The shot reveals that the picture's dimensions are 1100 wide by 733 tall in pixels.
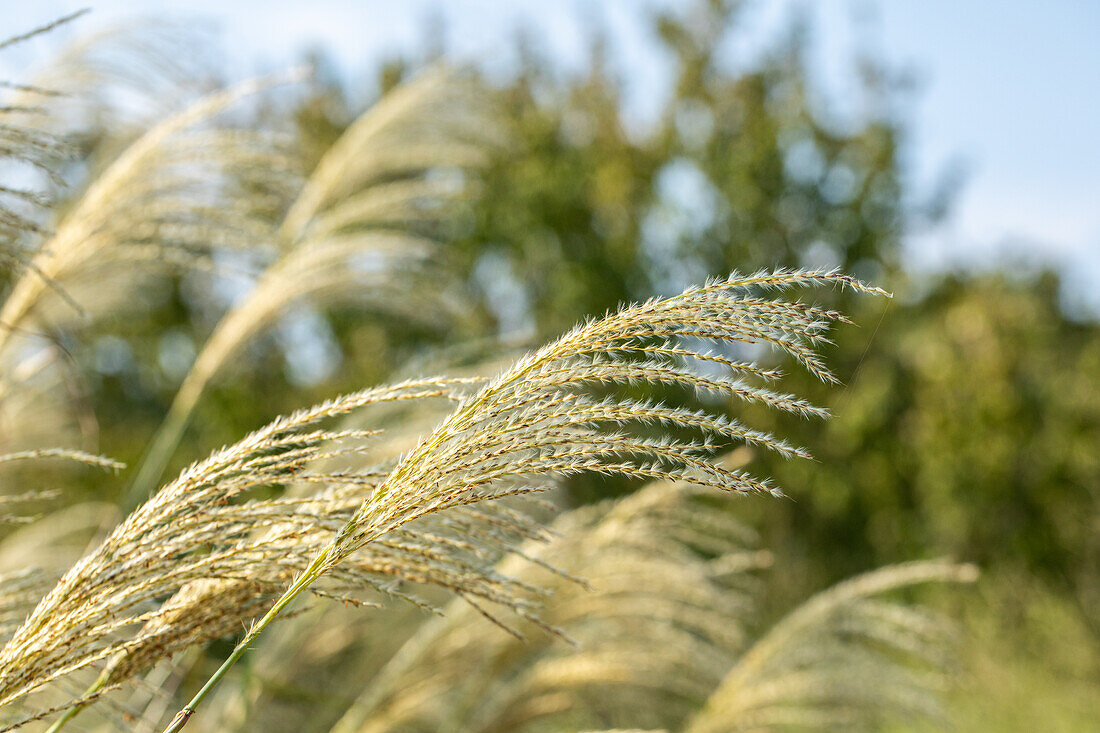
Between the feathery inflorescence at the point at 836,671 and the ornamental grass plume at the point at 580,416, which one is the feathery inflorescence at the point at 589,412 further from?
the feathery inflorescence at the point at 836,671

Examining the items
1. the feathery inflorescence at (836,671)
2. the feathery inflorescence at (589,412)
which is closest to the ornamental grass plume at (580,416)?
the feathery inflorescence at (589,412)

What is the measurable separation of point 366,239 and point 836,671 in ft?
5.67

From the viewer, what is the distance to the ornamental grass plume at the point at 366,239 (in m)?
2.58

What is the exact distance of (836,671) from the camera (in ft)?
7.70

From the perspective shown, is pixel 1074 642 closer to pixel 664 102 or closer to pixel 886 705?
pixel 664 102

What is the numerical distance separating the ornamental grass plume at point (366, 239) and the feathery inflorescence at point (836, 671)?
1.46 meters

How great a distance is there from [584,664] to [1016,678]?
26.1ft

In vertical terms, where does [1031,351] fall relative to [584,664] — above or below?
above

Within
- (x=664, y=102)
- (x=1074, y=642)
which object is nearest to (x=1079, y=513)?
(x=1074, y=642)

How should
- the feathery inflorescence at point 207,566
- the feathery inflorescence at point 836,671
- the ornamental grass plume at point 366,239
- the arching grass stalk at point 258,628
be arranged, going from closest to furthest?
the arching grass stalk at point 258,628 → the feathery inflorescence at point 207,566 → the feathery inflorescence at point 836,671 → the ornamental grass plume at point 366,239

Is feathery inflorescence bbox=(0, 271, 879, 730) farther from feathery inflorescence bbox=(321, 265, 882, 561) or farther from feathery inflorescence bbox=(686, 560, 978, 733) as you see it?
feathery inflorescence bbox=(686, 560, 978, 733)

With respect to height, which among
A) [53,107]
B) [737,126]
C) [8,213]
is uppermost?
[737,126]

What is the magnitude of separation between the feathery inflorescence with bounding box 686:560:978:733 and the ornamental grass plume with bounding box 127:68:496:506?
1.46m

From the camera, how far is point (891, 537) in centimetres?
1174
